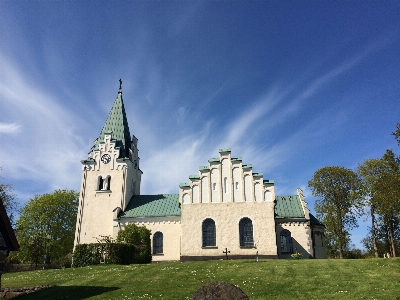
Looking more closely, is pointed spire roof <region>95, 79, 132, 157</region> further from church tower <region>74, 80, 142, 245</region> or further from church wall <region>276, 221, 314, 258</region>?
church wall <region>276, 221, 314, 258</region>

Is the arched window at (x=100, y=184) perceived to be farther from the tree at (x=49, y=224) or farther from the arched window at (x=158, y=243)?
the tree at (x=49, y=224)

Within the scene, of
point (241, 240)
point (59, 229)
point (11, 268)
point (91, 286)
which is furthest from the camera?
point (59, 229)

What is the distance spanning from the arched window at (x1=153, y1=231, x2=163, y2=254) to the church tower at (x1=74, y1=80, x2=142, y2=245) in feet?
17.9

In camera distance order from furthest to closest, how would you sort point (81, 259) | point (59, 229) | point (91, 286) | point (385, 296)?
point (59, 229) < point (81, 259) < point (91, 286) < point (385, 296)

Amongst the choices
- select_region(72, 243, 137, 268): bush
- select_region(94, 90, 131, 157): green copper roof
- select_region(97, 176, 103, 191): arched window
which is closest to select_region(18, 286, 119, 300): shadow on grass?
select_region(72, 243, 137, 268): bush

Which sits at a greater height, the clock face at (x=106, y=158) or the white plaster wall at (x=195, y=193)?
the clock face at (x=106, y=158)

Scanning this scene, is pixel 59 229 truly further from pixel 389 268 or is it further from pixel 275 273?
pixel 389 268

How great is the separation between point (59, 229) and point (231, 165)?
35202 mm

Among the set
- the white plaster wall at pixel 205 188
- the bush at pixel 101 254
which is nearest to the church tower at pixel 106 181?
the bush at pixel 101 254

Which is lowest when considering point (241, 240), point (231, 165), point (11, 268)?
point (11, 268)

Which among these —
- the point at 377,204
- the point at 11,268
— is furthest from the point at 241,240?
the point at 11,268

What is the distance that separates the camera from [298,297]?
53.3 ft

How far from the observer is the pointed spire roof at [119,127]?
1751 inches

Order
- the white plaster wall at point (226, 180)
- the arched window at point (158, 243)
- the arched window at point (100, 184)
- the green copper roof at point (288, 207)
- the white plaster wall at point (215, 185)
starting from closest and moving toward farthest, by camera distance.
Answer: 1. the white plaster wall at point (226, 180)
2. the white plaster wall at point (215, 185)
3. the green copper roof at point (288, 207)
4. the arched window at point (158, 243)
5. the arched window at point (100, 184)
